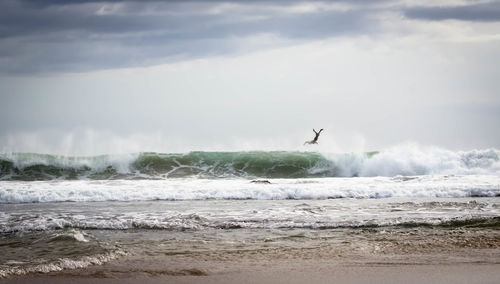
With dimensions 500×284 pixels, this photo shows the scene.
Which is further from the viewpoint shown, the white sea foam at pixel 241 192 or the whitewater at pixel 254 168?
the whitewater at pixel 254 168

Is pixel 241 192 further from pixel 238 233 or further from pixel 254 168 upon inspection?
pixel 254 168

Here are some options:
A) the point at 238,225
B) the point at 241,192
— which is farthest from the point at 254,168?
the point at 238,225

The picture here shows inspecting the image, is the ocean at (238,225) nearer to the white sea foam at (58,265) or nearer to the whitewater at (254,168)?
the white sea foam at (58,265)

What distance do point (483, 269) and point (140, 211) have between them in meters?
7.93

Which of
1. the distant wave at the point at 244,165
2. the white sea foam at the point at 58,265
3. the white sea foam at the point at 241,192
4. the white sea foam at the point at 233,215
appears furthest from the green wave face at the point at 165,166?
the white sea foam at the point at 58,265

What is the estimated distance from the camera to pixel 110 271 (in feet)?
19.2

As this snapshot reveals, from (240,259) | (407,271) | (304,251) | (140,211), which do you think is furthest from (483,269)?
(140,211)

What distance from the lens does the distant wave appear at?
80.5ft

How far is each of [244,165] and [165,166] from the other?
4.16 meters

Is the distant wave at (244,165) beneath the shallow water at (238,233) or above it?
above

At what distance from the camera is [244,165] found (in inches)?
1070

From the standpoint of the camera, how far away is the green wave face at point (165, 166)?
957 inches

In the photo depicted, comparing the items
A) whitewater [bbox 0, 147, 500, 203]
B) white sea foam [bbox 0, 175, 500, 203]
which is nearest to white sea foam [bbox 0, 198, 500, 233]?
white sea foam [bbox 0, 175, 500, 203]

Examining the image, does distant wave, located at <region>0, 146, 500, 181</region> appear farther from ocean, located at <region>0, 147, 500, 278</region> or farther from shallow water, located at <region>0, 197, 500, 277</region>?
shallow water, located at <region>0, 197, 500, 277</region>
